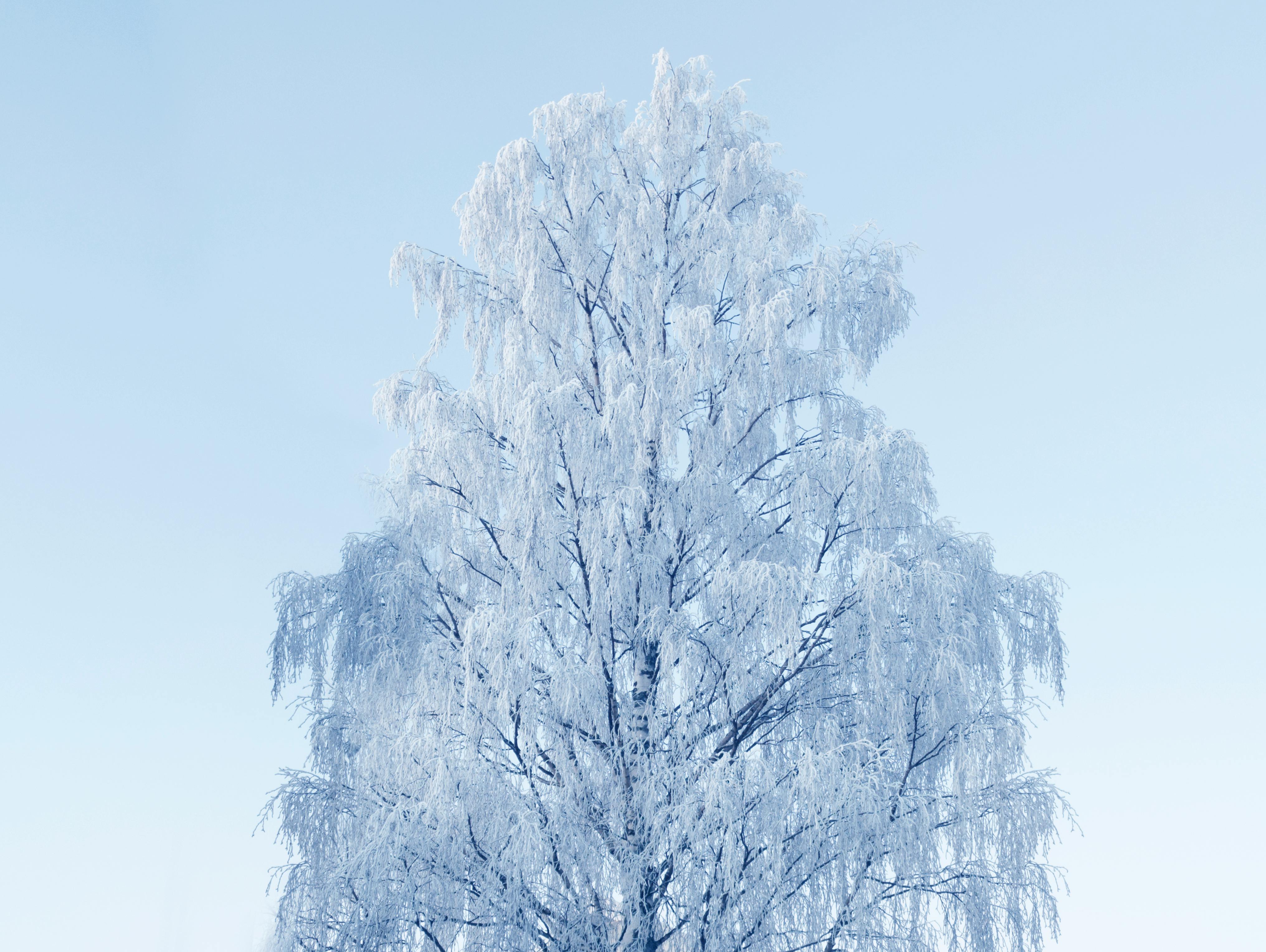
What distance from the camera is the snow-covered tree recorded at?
19.7ft

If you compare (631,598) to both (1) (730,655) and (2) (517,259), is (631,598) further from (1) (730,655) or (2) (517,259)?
(2) (517,259)

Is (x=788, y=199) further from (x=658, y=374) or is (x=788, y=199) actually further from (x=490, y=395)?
(x=490, y=395)

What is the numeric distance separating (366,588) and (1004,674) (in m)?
4.06

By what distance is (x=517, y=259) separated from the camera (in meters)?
8.18

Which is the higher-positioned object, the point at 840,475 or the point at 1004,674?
the point at 840,475

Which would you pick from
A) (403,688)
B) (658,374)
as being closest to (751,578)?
(658,374)

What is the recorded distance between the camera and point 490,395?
7.66 metres

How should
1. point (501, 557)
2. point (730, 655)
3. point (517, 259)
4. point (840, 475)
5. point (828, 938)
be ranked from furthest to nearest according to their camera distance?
point (517, 259) < point (501, 557) < point (840, 475) < point (730, 655) < point (828, 938)

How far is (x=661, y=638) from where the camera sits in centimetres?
641

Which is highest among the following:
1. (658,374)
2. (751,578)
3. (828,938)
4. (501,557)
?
(658,374)

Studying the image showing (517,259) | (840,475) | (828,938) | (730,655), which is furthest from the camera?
(517,259)

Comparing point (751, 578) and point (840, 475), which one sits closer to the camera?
point (751, 578)

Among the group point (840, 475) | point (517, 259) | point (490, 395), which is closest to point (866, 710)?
point (840, 475)

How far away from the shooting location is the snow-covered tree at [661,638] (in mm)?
6008
